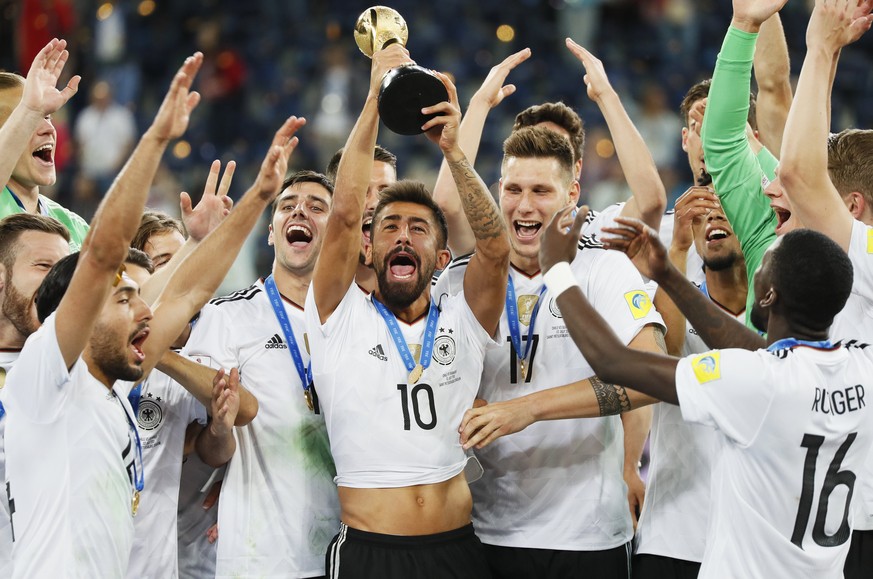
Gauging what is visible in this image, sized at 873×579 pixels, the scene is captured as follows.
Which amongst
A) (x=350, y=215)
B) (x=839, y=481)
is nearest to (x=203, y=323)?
(x=350, y=215)

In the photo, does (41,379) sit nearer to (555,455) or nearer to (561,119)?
(555,455)

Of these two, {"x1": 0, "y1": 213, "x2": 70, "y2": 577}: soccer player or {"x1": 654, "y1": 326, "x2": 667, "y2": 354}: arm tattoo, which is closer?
{"x1": 0, "y1": 213, "x2": 70, "y2": 577}: soccer player

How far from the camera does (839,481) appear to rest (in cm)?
324

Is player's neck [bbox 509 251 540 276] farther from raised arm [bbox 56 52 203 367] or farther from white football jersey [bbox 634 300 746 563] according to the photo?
raised arm [bbox 56 52 203 367]

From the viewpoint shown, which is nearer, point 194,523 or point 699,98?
point 194,523

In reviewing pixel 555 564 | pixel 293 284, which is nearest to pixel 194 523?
pixel 293 284

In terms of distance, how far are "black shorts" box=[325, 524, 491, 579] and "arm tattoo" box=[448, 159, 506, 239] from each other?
1.22 m

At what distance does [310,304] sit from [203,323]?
0.75 metres

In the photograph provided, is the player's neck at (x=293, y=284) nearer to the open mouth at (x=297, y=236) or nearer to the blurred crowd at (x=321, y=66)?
the open mouth at (x=297, y=236)

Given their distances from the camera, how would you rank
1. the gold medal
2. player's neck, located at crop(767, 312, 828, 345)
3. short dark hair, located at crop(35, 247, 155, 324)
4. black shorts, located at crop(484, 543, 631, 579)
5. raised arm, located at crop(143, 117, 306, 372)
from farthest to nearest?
1. black shorts, located at crop(484, 543, 631, 579)
2. the gold medal
3. raised arm, located at crop(143, 117, 306, 372)
4. short dark hair, located at crop(35, 247, 155, 324)
5. player's neck, located at crop(767, 312, 828, 345)

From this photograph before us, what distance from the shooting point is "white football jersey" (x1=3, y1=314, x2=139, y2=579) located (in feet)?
11.1

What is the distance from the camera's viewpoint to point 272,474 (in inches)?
181

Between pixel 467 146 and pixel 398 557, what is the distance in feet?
6.43

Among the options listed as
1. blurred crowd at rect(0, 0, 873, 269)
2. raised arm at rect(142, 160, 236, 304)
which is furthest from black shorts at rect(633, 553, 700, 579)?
blurred crowd at rect(0, 0, 873, 269)
